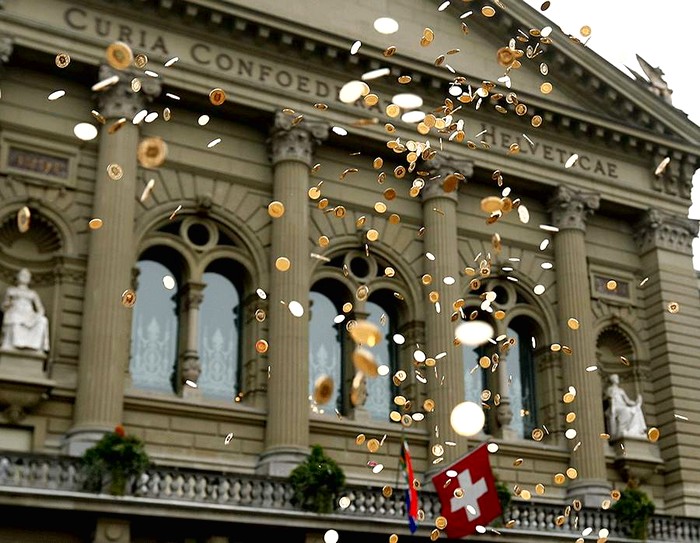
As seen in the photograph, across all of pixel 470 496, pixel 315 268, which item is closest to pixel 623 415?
pixel 470 496

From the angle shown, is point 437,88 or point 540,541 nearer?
point 540,541

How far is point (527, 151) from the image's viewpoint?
Result: 1371 inches

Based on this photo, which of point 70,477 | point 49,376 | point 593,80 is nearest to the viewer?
point 70,477

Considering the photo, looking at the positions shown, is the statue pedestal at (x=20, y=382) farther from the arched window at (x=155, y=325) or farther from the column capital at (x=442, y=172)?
the column capital at (x=442, y=172)

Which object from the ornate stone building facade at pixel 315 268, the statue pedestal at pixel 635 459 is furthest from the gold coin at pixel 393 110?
the statue pedestal at pixel 635 459

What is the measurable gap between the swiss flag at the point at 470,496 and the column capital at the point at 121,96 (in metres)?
11.4

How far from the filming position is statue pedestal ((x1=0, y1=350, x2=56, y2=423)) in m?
25.0

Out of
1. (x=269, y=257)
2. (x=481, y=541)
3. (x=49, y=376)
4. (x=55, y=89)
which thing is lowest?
(x=481, y=541)

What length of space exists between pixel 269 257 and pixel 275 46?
5.67m

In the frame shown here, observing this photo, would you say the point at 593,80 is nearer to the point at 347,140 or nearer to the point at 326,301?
the point at 347,140

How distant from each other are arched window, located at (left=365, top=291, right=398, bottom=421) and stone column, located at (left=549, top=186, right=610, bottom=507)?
512 centimetres

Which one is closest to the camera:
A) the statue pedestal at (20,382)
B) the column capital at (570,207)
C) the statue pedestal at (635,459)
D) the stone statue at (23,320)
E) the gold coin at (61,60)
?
the gold coin at (61,60)

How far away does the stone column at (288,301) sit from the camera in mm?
27562

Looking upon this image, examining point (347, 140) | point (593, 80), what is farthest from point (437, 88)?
point (593, 80)
